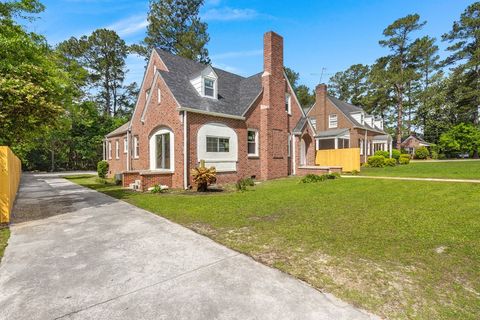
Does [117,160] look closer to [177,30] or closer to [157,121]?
[157,121]

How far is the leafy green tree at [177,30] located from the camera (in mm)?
35531

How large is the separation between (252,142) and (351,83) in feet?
168

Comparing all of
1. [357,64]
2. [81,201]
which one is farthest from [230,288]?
[357,64]

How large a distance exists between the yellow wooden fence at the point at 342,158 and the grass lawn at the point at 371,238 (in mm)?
9441

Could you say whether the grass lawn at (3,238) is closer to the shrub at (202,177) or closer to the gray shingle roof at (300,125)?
the shrub at (202,177)

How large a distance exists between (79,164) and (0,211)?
36.3m

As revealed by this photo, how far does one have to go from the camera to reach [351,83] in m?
58.8

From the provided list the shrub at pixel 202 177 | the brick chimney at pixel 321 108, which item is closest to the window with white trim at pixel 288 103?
the shrub at pixel 202 177

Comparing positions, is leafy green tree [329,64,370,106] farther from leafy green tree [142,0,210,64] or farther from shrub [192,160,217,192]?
shrub [192,160,217,192]

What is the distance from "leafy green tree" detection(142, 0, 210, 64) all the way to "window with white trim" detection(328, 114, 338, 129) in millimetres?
19523

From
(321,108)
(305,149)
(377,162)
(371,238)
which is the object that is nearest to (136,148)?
(305,149)

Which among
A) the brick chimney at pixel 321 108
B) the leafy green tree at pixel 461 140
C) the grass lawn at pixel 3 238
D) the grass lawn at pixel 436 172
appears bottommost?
the grass lawn at pixel 3 238

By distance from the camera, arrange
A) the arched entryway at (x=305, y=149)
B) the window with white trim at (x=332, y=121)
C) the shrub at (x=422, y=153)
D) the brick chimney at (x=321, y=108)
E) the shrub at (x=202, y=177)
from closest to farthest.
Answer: the shrub at (x=202, y=177) < the arched entryway at (x=305, y=149) < the window with white trim at (x=332, y=121) < the brick chimney at (x=321, y=108) < the shrub at (x=422, y=153)

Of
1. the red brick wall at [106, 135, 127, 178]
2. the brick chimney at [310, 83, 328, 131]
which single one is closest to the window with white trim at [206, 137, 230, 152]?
the red brick wall at [106, 135, 127, 178]
